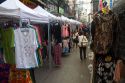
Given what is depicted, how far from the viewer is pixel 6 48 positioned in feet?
23.4

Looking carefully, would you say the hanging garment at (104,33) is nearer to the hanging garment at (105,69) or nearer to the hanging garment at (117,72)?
the hanging garment at (105,69)

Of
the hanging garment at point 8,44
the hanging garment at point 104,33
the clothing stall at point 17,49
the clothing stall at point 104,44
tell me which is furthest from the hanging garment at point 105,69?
the hanging garment at point 8,44

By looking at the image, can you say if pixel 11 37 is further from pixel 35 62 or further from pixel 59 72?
pixel 59 72

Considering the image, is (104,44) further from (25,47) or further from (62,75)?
(62,75)

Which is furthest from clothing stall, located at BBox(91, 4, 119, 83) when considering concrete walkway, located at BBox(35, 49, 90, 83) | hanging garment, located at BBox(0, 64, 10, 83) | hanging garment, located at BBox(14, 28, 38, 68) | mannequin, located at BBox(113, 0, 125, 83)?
concrete walkway, located at BBox(35, 49, 90, 83)

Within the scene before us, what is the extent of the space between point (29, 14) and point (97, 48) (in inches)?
89.7

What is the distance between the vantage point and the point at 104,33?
6.71 m

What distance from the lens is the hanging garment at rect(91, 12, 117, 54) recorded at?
6.65 metres

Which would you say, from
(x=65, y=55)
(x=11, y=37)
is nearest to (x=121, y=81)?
(x=11, y=37)

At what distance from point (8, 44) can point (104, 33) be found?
252 cm

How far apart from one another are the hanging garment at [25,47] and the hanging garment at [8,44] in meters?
0.15

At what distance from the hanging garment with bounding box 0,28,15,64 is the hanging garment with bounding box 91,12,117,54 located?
2.20 meters

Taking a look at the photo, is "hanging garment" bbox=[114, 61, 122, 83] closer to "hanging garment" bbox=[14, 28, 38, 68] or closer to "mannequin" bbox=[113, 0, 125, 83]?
"mannequin" bbox=[113, 0, 125, 83]

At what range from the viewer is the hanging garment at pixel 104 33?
665cm
